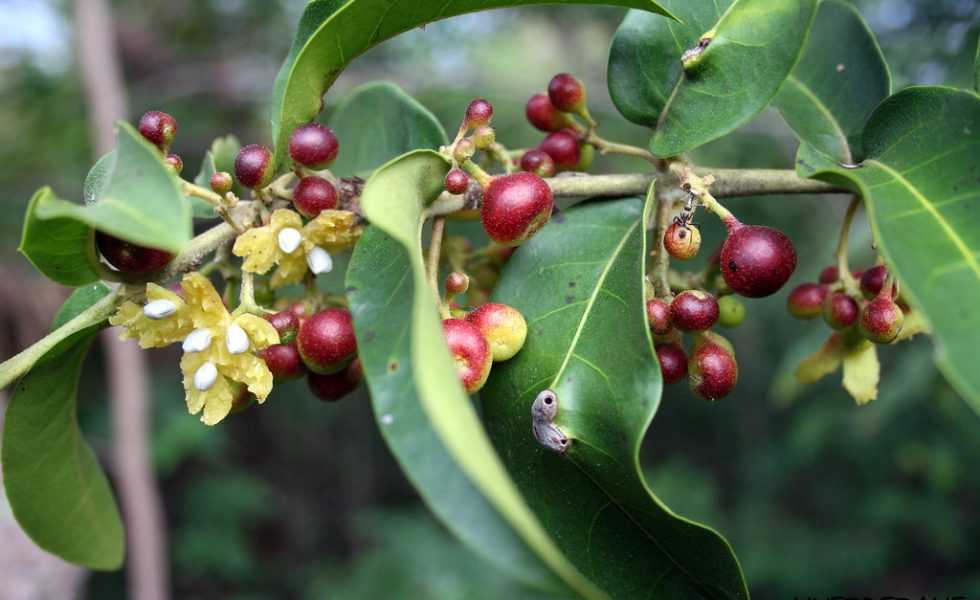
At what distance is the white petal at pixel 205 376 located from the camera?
998 millimetres

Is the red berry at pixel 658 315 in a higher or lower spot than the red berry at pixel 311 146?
lower

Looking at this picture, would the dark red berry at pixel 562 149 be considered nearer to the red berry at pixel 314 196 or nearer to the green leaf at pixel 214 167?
the red berry at pixel 314 196

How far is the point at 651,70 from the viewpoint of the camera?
115 centimetres

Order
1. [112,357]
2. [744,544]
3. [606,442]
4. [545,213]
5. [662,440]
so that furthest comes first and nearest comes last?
[662,440]
[744,544]
[112,357]
[545,213]
[606,442]

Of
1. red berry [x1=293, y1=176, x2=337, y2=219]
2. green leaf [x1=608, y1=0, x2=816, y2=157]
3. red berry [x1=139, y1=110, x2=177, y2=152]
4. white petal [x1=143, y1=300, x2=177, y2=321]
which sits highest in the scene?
green leaf [x1=608, y1=0, x2=816, y2=157]

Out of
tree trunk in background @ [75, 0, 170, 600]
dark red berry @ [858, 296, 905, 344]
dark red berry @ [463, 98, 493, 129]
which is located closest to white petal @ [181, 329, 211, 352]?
dark red berry @ [463, 98, 493, 129]

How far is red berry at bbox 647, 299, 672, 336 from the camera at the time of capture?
39.9 inches

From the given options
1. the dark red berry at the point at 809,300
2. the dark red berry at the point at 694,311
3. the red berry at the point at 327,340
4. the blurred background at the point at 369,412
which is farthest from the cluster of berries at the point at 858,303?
the blurred background at the point at 369,412

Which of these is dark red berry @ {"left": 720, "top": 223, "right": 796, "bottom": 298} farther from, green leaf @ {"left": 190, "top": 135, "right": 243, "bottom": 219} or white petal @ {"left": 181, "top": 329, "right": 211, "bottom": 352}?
green leaf @ {"left": 190, "top": 135, "right": 243, "bottom": 219}

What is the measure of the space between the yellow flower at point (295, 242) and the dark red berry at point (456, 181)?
15 centimetres

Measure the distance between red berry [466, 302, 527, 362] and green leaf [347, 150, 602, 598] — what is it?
0.13 meters

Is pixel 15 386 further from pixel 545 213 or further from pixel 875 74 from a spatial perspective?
pixel 875 74

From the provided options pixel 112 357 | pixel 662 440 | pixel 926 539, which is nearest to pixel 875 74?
pixel 112 357

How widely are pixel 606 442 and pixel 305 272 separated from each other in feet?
1.61
